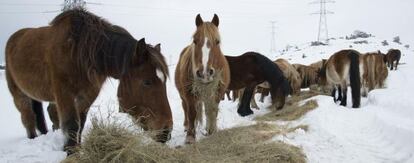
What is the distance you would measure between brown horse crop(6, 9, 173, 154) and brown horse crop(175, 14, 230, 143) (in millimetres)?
1584

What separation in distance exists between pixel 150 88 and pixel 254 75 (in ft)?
19.4

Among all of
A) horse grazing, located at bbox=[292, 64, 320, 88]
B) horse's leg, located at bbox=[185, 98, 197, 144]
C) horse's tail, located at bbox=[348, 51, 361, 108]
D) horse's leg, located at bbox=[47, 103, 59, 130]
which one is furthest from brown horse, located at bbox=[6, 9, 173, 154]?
horse grazing, located at bbox=[292, 64, 320, 88]

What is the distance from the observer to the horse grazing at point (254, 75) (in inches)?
353

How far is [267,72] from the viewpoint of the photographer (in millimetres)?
9047

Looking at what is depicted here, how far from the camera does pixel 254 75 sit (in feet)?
29.9

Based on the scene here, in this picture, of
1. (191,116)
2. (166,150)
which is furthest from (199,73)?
(166,150)

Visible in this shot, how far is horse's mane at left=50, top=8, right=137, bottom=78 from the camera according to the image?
3.59 meters

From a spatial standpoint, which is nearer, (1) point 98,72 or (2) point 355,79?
(1) point 98,72

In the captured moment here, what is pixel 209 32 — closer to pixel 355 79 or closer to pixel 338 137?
pixel 338 137

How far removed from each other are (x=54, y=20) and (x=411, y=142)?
500 cm

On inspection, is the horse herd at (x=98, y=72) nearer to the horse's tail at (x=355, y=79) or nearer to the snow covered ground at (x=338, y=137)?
the snow covered ground at (x=338, y=137)

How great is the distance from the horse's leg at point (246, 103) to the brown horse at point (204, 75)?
3371 millimetres

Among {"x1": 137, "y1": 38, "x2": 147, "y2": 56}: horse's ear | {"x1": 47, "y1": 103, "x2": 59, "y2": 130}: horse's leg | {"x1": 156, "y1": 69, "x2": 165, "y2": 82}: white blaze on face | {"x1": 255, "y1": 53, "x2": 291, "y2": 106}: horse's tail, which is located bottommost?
{"x1": 255, "y1": 53, "x2": 291, "y2": 106}: horse's tail

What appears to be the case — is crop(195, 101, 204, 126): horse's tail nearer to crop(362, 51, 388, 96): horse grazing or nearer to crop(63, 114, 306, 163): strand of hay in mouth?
crop(63, 114, 306, 163): strand of hay in mouth
